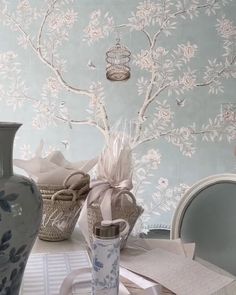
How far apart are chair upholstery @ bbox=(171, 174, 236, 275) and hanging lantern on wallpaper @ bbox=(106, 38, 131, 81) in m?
0.98

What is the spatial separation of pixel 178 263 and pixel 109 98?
4.32 ft

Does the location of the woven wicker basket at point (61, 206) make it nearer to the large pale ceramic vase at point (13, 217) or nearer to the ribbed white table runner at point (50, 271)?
the ribbed white table runner at point (50, 271)

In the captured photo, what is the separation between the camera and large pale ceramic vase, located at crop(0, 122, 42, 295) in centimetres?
66

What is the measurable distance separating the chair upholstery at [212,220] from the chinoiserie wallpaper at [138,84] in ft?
2.64

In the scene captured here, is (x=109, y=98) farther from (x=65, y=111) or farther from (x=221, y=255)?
(x=221, y=255)

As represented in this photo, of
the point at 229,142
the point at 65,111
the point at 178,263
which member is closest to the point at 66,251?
the point at 178,263

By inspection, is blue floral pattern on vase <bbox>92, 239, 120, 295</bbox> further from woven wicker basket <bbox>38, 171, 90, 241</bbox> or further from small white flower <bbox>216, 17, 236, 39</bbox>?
small white flower <bbox>216, 17, 236, 39</bbox>

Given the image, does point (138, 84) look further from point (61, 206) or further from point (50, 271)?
point (50, 271)

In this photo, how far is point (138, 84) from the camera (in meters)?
2.18

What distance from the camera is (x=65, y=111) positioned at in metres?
2.20

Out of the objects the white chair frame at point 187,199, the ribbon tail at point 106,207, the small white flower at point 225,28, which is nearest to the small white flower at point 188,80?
the small white flower at point 225,28

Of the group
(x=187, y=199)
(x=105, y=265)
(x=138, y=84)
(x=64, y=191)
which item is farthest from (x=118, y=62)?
(x=105, y=265)

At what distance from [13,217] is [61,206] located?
0.48 metres

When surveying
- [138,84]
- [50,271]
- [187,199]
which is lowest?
[50,271]
